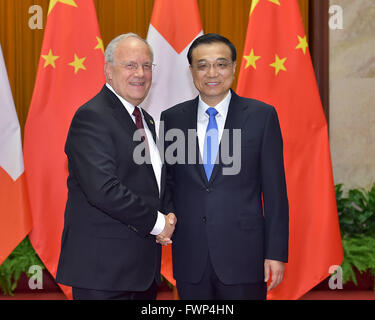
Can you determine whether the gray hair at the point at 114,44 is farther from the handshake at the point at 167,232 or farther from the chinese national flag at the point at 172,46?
the chinese national flag at the point at 172,46

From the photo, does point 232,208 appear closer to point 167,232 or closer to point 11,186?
point 167,232

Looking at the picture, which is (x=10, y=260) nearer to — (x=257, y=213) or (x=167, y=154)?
(x=167, y=154)

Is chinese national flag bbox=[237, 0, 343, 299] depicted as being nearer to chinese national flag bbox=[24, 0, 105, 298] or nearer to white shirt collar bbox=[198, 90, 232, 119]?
chinese national flag bbox=[24, 0, 105, 298]

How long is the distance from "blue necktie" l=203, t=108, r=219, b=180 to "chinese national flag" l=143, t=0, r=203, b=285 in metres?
1.68

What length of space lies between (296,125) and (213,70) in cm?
169

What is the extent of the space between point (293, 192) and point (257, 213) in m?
1.67

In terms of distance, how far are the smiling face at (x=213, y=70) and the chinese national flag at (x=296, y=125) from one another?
4.73 ft

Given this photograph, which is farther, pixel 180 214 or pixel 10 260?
pixel 10 260

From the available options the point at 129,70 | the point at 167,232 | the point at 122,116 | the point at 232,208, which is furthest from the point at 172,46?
the point at 167,232

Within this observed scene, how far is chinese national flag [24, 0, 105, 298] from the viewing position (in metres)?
3.60

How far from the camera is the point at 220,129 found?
209 centimetres

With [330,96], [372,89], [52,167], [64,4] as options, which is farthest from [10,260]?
[372,89]

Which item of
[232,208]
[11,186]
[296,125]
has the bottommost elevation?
[11,186]

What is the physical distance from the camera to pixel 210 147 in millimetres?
2055
